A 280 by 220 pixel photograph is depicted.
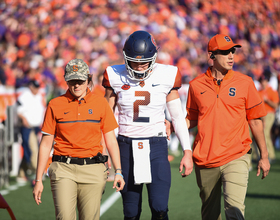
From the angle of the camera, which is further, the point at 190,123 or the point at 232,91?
the point at 190,123

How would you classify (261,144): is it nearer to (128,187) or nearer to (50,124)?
(128,187)

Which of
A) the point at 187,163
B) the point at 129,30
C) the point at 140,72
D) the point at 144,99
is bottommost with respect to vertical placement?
the point at 187,163

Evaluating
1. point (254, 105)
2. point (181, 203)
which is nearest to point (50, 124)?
point (254, 105)

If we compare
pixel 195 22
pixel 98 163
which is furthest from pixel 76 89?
pixel 195 22

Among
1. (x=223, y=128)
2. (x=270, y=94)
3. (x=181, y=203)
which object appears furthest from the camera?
(x=270, y=94)

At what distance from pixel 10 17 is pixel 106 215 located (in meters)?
17.8

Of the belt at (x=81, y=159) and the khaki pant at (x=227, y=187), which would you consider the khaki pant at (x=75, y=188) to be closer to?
the belt at (x=81, y=159)

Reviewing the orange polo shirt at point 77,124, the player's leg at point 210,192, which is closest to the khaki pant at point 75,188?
the orange polo shirt at point 77,124

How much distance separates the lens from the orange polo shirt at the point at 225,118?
4238 mm

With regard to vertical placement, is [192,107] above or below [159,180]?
above

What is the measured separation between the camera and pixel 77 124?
376 centimetres

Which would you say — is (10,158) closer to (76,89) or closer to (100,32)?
(76,89)

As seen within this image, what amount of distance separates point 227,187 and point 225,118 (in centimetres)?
67

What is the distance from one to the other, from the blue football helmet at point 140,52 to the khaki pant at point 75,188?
93cm
